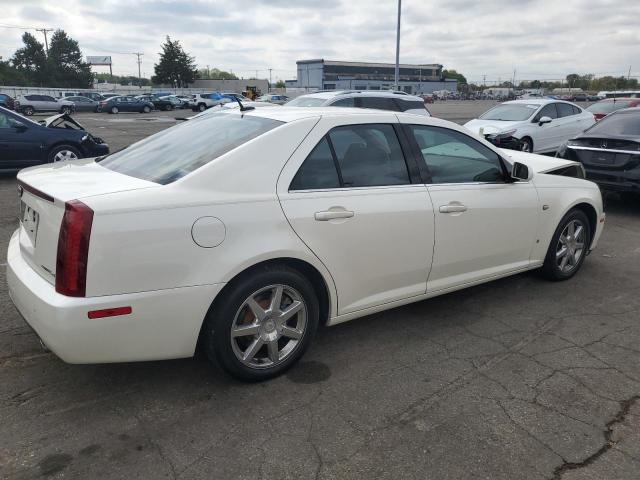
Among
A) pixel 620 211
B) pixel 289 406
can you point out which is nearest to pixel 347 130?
pixel 289 406

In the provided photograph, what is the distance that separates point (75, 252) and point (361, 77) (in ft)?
339

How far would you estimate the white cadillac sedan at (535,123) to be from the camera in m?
12.1

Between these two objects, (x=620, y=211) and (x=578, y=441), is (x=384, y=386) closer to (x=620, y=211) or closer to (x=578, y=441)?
(x=578, y=441)

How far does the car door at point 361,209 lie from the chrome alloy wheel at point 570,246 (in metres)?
1.88

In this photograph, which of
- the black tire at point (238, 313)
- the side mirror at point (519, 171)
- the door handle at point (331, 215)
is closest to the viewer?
the black tire at point (238, 313)

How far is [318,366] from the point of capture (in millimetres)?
3455

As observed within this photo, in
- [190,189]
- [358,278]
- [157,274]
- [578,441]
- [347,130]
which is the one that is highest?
[347,130]

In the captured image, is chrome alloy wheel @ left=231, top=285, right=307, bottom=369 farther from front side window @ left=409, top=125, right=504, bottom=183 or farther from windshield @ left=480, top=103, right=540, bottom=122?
windshield @ left=480, top=103, right=540, bottom=122

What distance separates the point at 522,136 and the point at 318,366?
1027 cm

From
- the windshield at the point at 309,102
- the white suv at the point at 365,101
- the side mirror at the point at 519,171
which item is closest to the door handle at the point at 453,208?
the side mirror at the point at 519,171

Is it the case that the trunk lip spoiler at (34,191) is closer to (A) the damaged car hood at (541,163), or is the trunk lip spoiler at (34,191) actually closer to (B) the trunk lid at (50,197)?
(B) the trunk lid at (50,197)

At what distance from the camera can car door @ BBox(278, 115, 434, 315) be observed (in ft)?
Result: 10.5

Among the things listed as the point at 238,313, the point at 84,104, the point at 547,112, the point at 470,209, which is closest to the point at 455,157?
the point at 470,209

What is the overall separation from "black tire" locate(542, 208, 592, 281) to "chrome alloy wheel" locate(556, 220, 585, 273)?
0.02 meters
